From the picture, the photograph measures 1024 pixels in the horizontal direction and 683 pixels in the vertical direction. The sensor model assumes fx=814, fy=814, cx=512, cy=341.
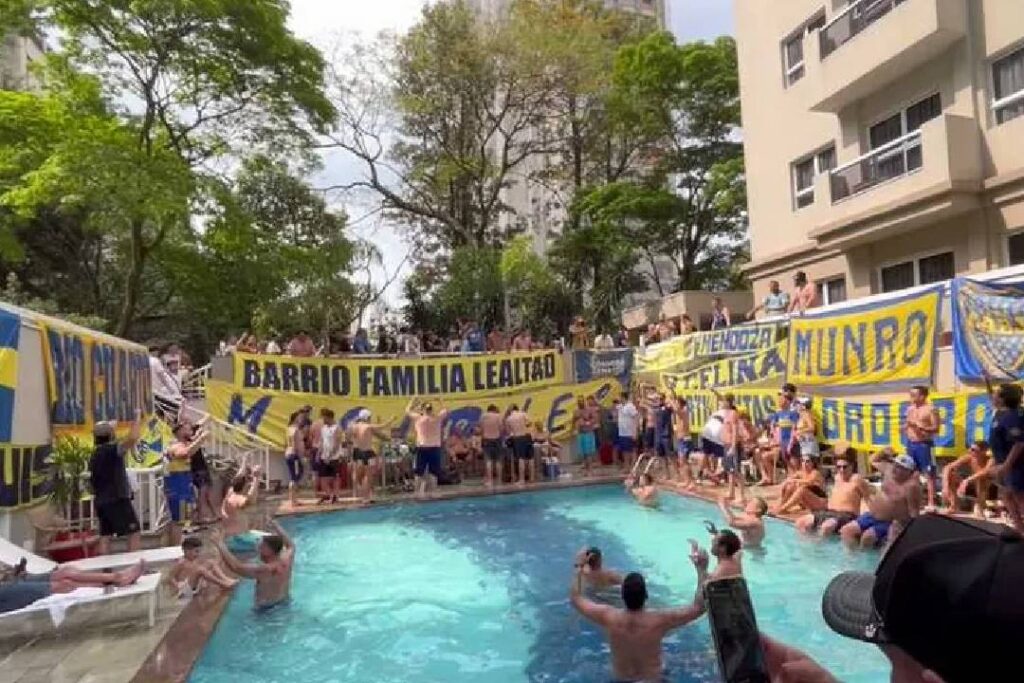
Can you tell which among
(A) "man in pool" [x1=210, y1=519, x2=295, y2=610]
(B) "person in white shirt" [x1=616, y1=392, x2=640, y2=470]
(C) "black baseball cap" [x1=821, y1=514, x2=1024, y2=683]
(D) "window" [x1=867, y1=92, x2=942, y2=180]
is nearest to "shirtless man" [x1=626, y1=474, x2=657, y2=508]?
(B) "person in white shirt" [x1=616, y1=392, x2=640, y2=470]

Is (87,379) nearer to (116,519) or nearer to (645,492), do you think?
(116,519)

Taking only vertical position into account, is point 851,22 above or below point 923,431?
above

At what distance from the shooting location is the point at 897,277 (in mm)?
16203

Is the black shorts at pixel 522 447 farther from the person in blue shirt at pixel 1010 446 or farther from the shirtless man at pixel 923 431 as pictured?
the person in blue shirt at pixel 1010 446

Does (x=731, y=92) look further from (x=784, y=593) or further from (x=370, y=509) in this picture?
(x=784, y=593)

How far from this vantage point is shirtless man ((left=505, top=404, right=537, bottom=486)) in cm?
1700

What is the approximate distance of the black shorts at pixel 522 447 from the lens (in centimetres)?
1700

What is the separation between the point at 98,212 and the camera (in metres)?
18.2

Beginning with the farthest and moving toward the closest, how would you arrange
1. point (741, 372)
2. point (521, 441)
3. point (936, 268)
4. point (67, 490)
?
point (521, 441) → point (741, 372) → point (936, 268) → point (67, 490)

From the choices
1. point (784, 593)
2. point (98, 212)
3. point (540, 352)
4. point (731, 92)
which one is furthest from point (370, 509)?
point (731, 92)

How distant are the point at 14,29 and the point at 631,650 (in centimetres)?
1896

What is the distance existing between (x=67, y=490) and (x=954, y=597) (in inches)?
391

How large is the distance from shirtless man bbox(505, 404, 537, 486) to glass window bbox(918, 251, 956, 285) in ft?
26.9

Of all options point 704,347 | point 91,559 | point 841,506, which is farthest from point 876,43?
point 91,559
